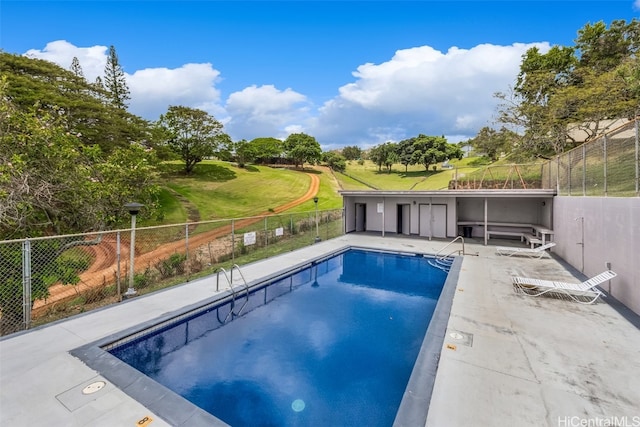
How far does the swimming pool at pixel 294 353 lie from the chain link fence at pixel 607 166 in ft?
14.5

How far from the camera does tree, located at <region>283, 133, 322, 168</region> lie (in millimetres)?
44219

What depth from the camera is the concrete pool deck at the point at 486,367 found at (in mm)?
2906

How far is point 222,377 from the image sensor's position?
13.4ft

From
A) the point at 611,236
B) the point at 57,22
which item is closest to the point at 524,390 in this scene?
the point at 611,236

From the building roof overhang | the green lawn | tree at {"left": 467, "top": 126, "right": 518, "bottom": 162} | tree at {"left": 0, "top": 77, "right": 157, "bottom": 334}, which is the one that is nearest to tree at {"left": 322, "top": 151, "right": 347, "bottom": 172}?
the green lawn

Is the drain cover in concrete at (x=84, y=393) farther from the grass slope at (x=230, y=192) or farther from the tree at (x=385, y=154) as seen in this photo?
the tree at (x=385, y=154)

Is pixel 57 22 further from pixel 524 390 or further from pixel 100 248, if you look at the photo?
pixel 524 390

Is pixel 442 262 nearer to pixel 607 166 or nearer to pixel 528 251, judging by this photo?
pixel 528 251

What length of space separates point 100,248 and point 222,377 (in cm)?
889

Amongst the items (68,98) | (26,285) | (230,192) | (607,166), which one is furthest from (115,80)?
(607,166)

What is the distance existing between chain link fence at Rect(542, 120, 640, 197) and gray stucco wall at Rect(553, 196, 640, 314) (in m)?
0.25

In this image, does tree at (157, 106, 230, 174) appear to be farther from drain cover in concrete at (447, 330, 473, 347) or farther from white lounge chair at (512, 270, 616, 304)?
drain cover in concrete at (447, 330, 473, 347)

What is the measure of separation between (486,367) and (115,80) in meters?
39.4

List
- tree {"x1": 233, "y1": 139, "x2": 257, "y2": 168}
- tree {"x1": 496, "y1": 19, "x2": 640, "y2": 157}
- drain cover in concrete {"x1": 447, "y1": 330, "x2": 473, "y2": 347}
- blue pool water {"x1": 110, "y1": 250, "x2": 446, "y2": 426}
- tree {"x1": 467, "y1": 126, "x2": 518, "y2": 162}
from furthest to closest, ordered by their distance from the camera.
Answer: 1. tree {"x1": 233, "y1": 139, "x2": 257, "y2": 168}
2. tree {"x1": 467, "y1": 126, "x2": 518, "y2": 162}
3. tree {"x1": 496, "y1": 19, "x2": 640, "y2": 157}
4. drain cover in concrete {"x1": 447, "y1": 330, "x2": 473, "y2": 347}
5. blue pool water {"x1": 110, "y1": 250, "x2": 446, "y2": 426}
